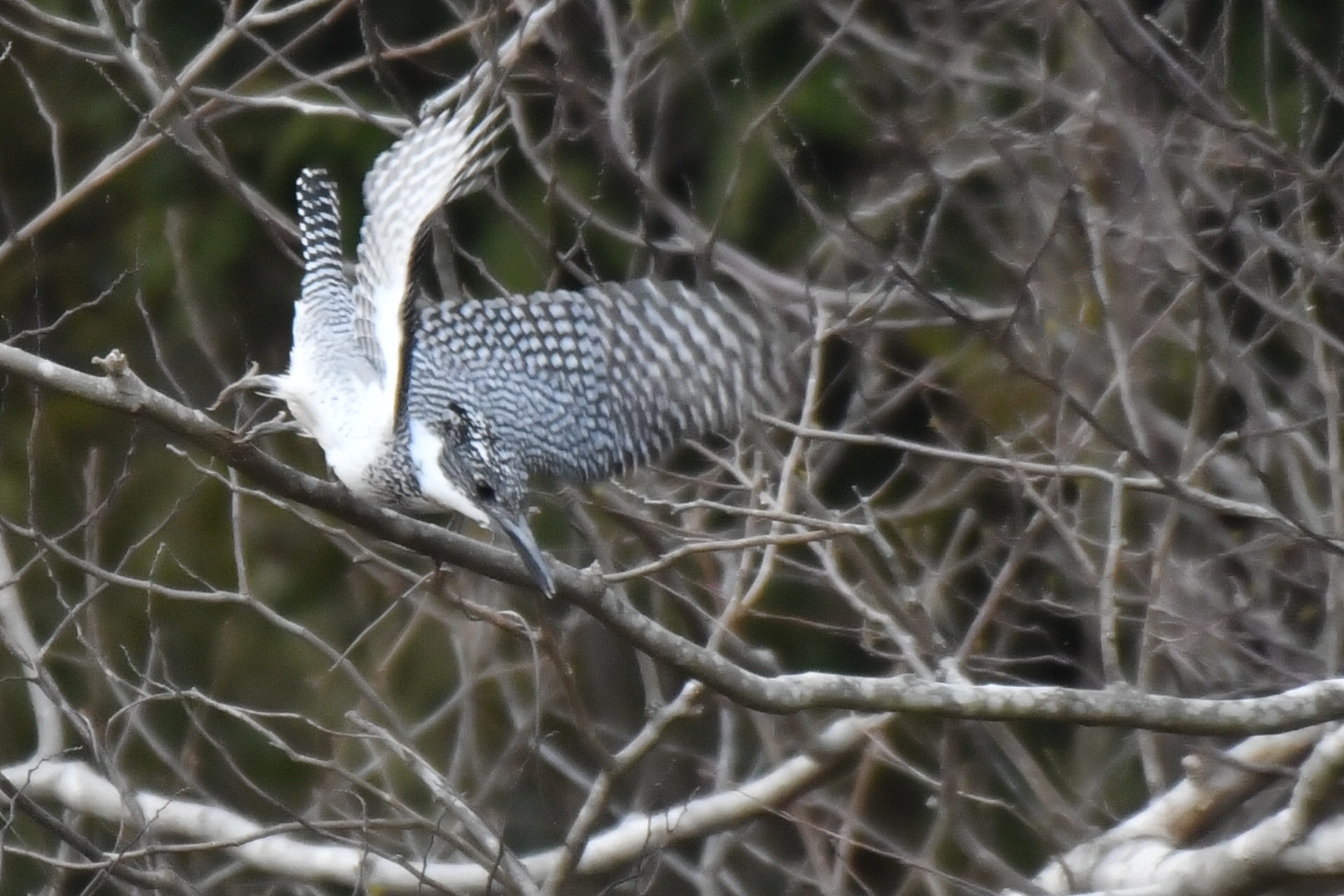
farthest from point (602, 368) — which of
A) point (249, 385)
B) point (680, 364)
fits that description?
point (249, 385)

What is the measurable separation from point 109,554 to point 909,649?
340 cm

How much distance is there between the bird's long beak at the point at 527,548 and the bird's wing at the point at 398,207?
0.25 m

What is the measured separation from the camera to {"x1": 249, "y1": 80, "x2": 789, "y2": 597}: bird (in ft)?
9.02

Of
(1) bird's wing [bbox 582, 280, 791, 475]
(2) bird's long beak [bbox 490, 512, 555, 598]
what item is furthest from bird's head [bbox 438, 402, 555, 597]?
(1) bird's wing [bbox 582, 280, 791, 475]

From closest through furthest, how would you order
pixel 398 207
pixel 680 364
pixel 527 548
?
pixel 527 548
pixel 398 207
pixel 680 364

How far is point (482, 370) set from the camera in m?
3.11

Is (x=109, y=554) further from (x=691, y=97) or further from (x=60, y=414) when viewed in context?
(x=691, y=97)

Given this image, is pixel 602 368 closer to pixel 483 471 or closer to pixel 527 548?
pixel 483 471

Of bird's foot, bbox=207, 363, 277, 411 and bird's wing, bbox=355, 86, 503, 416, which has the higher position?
bird's wing, bbox=355, 86, 503, 416

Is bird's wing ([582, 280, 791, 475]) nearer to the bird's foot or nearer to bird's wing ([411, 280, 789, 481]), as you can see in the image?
bird's wing ([411, 280, 789, 481])

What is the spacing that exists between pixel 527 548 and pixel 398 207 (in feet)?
2.04

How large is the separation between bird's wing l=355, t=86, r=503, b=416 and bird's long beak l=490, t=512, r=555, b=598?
249mm

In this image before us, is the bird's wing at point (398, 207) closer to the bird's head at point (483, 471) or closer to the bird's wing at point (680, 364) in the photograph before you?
the bird's head at point (483, 471)

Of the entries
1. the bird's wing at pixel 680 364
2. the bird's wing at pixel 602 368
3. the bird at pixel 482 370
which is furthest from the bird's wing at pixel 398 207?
the bird's wing at pixel 680 364
